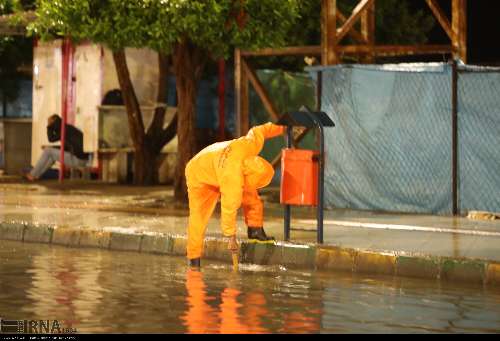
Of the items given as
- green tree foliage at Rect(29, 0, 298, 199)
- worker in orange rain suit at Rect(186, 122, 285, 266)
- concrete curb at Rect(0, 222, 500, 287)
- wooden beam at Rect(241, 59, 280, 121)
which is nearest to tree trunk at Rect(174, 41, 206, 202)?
green tree foliage at Rect(29, 0, 298, 199)

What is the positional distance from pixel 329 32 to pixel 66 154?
749cm

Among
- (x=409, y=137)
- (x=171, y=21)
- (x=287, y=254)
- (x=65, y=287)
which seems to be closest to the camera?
(x=65, y=287)

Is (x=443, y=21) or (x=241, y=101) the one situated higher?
(x=443, y=21)

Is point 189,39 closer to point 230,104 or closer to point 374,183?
point 374,183

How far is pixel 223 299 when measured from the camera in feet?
30.6

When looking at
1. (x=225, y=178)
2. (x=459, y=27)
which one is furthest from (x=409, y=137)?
(x=225, y=178)

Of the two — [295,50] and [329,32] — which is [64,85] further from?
[329,32]

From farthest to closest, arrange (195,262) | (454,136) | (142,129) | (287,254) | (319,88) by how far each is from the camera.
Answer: (142,129) < (319,88) < (454,136) < (287,254) < (195,262)

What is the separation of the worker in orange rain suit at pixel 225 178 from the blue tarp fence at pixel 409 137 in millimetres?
4397

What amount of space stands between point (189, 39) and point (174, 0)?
1.83 metres

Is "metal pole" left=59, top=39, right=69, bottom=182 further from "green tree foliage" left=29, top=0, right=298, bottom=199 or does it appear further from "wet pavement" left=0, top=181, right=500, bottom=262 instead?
"green tree foliage" left=29, top=0, right=298, bottom=199

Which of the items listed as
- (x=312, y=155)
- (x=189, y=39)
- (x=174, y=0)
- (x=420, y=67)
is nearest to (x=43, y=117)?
(x=189, y=39)

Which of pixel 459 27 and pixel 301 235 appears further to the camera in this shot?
pixel 459 27

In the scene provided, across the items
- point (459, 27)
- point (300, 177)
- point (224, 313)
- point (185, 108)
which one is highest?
point (459, 27)
